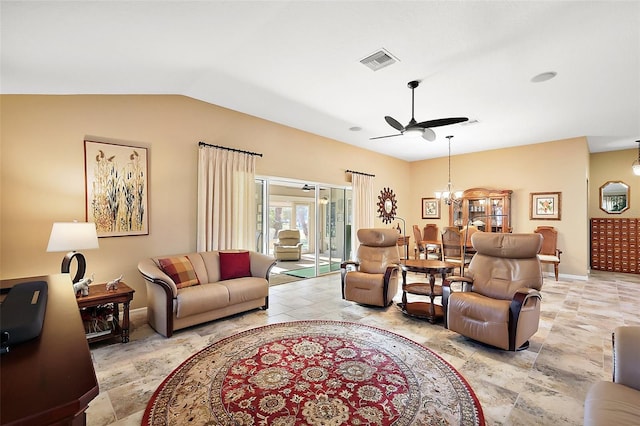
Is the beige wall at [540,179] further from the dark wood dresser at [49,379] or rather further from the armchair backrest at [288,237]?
the dark wood dresser at [49,379]

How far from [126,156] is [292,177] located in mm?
2764

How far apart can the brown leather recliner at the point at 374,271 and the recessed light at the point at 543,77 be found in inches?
107

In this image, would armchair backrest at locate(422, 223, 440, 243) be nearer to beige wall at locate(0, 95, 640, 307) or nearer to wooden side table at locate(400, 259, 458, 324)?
beige wall at locate(0, 95, 640, 307)

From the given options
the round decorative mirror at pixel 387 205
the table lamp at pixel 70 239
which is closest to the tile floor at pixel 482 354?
the table lamp at pixel 70 239

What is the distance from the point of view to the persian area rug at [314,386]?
1924mm

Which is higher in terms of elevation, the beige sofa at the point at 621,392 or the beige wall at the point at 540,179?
the beige wall at the point at 540,179

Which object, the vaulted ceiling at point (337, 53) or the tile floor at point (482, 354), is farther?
the vaulted ceiling at point (337, 53)

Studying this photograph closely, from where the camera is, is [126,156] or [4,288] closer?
[4,288]

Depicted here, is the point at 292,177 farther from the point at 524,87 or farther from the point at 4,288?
the point at 4,288

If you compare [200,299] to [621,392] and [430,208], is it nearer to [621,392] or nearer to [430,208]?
[621,392]

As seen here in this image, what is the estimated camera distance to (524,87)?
149 inches

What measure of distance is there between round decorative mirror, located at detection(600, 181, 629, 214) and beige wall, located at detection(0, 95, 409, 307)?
8.13m

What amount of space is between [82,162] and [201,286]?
2039 mm

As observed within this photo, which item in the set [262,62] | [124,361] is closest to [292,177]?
[262,62]
